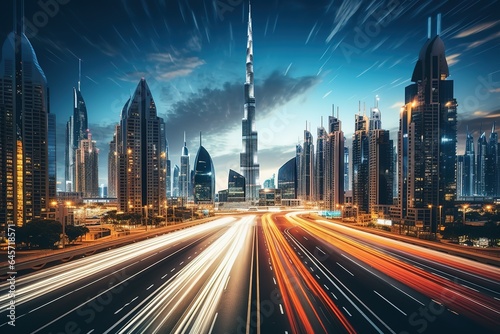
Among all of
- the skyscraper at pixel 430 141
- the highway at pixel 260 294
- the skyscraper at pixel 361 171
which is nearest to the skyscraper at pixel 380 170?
the skyscraper at pixel 361 171

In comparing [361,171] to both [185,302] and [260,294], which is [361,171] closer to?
[260,294]

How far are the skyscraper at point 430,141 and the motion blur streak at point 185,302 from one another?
4566 inches

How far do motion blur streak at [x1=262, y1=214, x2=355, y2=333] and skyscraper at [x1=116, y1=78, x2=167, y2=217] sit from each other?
422 feet

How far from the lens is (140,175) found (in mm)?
161500

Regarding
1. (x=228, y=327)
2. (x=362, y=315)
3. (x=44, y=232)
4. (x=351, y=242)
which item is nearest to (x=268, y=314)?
(x=228, y=327)

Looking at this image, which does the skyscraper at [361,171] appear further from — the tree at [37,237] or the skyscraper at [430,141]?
the tree at [37,237]

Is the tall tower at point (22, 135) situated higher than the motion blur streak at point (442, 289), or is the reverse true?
the tall tower at point (22, 135)

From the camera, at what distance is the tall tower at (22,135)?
95750mm

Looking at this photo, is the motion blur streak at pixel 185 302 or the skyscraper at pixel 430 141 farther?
the skyscraper at pixel 430 141

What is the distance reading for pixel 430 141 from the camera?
443ft

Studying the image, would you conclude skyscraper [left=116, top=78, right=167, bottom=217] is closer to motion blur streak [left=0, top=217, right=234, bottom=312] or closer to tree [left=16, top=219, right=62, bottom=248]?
tree [left=16, top=219, right=62, bottom=248]

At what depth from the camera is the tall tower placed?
95.8 metres

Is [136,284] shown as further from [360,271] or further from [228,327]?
[360,271]

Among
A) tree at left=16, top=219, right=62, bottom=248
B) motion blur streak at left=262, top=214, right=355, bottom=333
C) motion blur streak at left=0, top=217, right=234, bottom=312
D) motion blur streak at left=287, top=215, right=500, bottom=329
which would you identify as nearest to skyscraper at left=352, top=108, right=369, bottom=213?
motion blur streak at left=287, top=215, right=500, bottom=329
